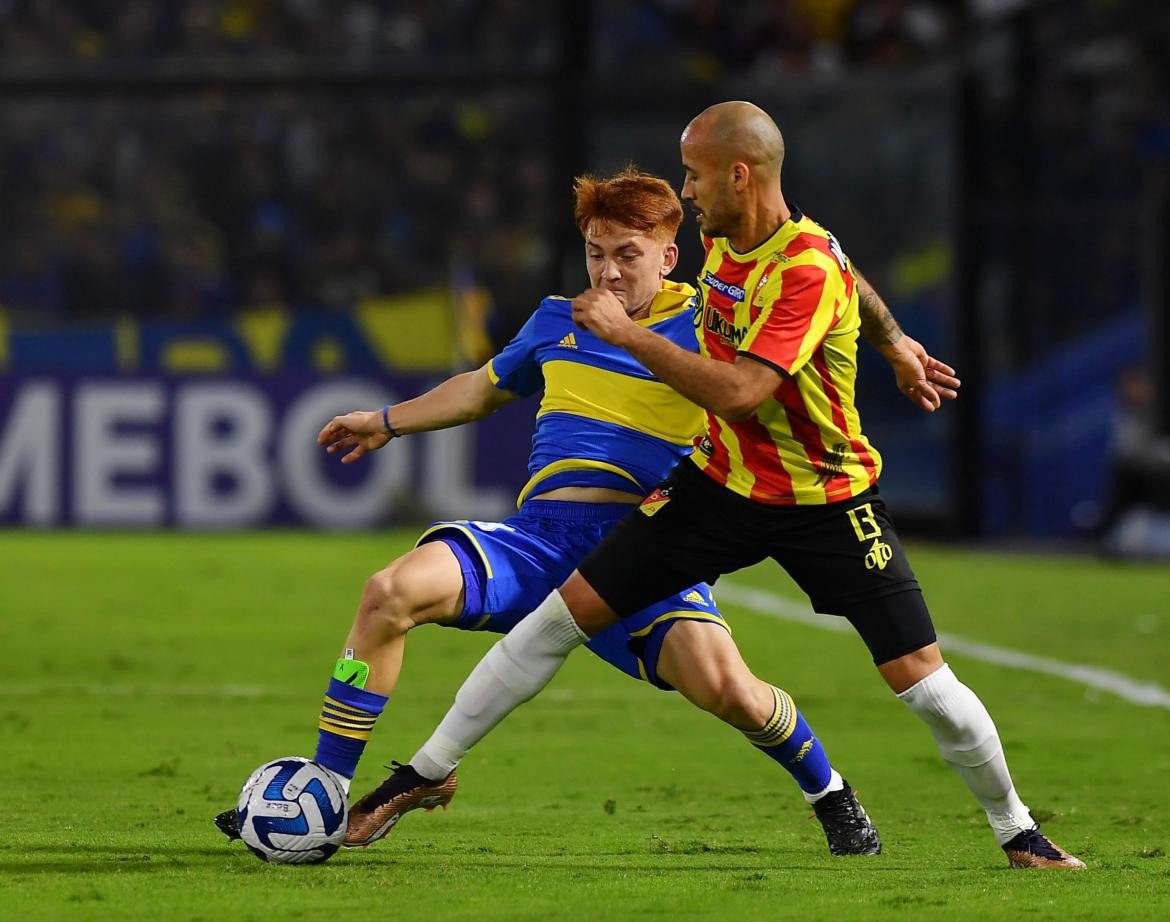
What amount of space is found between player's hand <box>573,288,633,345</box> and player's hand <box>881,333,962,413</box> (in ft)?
3.23

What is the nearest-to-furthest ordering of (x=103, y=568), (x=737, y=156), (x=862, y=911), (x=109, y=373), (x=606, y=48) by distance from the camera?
1. (x=862, y=911)
2. (x=737, y=156)
3. (x=103, y=568)
4. (x=109, y=373)
5. (x=606, y=48)

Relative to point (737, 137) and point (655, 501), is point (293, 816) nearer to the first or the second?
point (655, 501)

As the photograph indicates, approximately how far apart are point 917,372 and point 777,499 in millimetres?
680

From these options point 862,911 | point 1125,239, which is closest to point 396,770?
point 862,911

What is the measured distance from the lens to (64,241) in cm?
2252

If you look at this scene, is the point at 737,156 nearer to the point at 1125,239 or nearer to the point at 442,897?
the point at 442,897

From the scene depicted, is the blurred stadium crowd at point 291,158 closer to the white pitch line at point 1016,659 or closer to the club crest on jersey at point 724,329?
the white pitch line at point 1016,659

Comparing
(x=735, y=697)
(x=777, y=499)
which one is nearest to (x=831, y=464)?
(x=777, y=499)

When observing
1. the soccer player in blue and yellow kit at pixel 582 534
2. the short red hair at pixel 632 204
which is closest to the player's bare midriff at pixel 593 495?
the soccer player in blue and yellow kit at pixel 582 534

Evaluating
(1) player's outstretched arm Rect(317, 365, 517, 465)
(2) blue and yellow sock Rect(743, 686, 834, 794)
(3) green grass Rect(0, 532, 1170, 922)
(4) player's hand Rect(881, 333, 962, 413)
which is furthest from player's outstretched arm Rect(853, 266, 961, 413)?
(3) green grass Rect(0, 532, 1170, 922)

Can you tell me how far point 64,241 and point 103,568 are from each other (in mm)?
7496

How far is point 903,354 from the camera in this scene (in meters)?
5.97

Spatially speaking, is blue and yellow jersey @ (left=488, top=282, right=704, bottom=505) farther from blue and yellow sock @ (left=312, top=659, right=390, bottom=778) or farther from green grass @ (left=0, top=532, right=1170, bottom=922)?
green grass @ (left=0, top=532, right=1170, bottom=922)

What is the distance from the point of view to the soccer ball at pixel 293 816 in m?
5.54
